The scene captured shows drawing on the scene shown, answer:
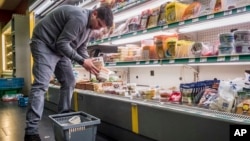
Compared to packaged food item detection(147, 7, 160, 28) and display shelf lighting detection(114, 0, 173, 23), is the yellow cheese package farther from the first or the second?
display shelf lighting detection(114, 0, 173, 23)

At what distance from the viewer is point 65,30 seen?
90.8 inches

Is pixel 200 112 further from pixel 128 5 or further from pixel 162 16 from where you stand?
pixel 128 5

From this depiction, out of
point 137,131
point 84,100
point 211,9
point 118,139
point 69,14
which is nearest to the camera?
point 211,9

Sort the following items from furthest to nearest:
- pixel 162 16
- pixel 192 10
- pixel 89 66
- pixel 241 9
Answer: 1. pixel 162 16
2. pixel 89 66
3. pixel 192 10
4. pixel 241 9

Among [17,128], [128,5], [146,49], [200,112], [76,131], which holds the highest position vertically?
[128,5]

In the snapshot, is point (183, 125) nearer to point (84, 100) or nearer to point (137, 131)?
point (137, 131)

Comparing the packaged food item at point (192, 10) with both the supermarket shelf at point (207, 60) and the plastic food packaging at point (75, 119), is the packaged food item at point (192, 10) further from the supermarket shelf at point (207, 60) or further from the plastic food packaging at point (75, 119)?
Result: the plastic food packaging at point (75, 119)

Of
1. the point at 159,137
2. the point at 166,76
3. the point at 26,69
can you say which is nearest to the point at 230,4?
the point at 159,137

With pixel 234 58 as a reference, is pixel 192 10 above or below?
above

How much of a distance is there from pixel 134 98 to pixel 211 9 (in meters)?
1.09

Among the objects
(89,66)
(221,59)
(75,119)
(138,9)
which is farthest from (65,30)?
(221,59)

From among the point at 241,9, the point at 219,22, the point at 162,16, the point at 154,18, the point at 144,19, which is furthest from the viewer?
the point at 144,19

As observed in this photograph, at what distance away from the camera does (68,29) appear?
2.30 m

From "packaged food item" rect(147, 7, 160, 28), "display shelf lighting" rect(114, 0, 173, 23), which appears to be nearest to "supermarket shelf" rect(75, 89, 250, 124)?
"packaged food item" rect(147, 7, 160, 28)
